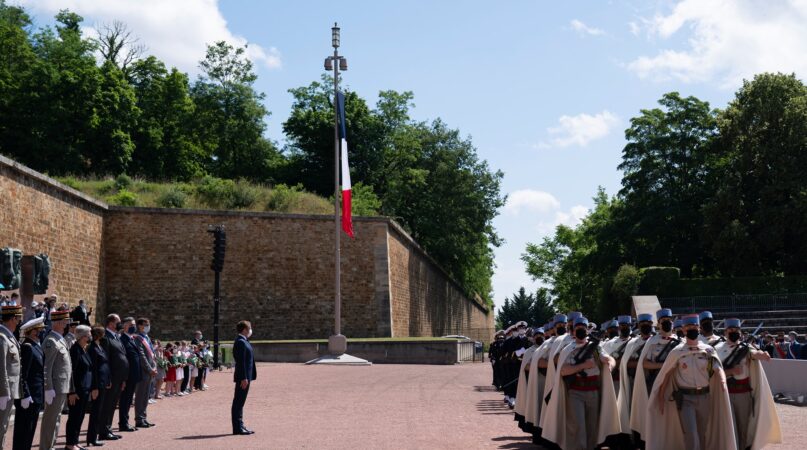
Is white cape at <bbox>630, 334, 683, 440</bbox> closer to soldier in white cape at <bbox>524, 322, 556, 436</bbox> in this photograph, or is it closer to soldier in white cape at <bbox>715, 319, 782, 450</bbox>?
soldier in white cape at <bbox>715, 319, 782, 450</bbox>

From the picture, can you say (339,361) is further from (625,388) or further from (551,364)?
(625,388)

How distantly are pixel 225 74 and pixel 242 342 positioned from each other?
60.7 metres

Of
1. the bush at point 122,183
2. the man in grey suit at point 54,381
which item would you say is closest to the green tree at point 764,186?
the bush at point 122,183

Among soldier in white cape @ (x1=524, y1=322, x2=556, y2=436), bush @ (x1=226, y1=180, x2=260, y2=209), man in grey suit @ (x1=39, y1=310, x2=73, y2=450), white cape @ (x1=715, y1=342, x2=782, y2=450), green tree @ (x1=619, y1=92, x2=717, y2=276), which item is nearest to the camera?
man in grey suit @ (x1=39, y1=310, x2=73, y2=450)

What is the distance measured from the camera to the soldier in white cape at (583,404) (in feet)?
38.8

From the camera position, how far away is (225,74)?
73.1m

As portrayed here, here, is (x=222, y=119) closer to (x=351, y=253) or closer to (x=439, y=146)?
(x=439, y=146)

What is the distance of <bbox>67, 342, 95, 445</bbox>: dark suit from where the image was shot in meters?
12.1

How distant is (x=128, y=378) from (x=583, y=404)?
7.10 meters

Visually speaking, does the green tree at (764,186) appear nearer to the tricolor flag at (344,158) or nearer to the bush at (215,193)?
the tricolor flag at (344,158)

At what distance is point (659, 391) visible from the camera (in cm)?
1096

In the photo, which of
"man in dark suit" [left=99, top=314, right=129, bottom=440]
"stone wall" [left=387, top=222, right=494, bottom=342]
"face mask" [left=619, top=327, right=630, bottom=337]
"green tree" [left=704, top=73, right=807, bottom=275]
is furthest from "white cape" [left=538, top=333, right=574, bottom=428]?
"green tree" [left=704, top=73, right=807, bottom=275]

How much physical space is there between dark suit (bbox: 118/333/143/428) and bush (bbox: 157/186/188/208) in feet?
106

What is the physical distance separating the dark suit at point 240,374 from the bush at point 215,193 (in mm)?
34093
